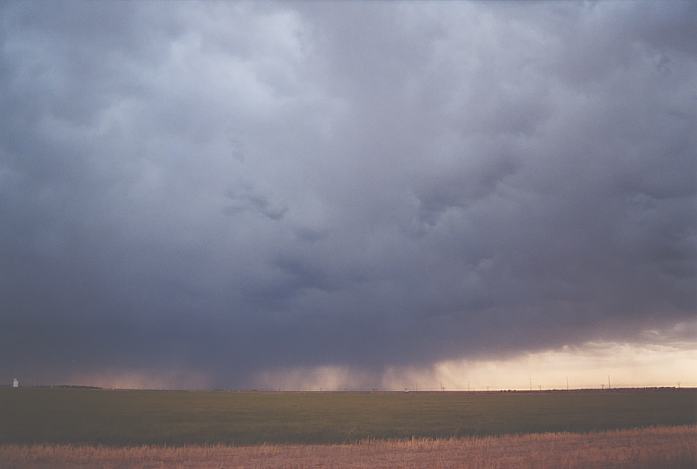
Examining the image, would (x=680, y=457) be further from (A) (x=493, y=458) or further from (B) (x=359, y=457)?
(B) (x=359, y=457)

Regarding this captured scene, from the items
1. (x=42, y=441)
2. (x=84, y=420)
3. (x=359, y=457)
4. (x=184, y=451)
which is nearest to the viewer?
(x=359, y=457)

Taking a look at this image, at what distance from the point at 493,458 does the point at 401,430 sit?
27.7 metres

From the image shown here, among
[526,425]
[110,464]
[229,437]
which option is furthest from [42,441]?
[526,425]

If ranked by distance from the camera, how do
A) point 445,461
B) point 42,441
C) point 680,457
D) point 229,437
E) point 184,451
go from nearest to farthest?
point 680,457
point 445,461
point 184,451
point 42,441
point 229,437

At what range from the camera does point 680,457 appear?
78.3 ft

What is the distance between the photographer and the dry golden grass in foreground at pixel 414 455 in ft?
84.1

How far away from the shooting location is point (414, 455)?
30656 millimetres

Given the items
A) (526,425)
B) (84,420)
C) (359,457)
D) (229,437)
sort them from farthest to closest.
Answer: (84,420)
(526,425)
(229,437)
(359,457)

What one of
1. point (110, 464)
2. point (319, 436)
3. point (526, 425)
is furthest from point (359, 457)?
point (526, 425)

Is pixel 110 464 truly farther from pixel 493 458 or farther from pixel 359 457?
pixel 493 458

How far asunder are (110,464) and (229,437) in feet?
67.4

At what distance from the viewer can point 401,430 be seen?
54812 millimetres

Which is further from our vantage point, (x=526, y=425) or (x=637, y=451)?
(x=526, y=425)

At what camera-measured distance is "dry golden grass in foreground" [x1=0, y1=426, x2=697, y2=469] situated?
1009 inches
